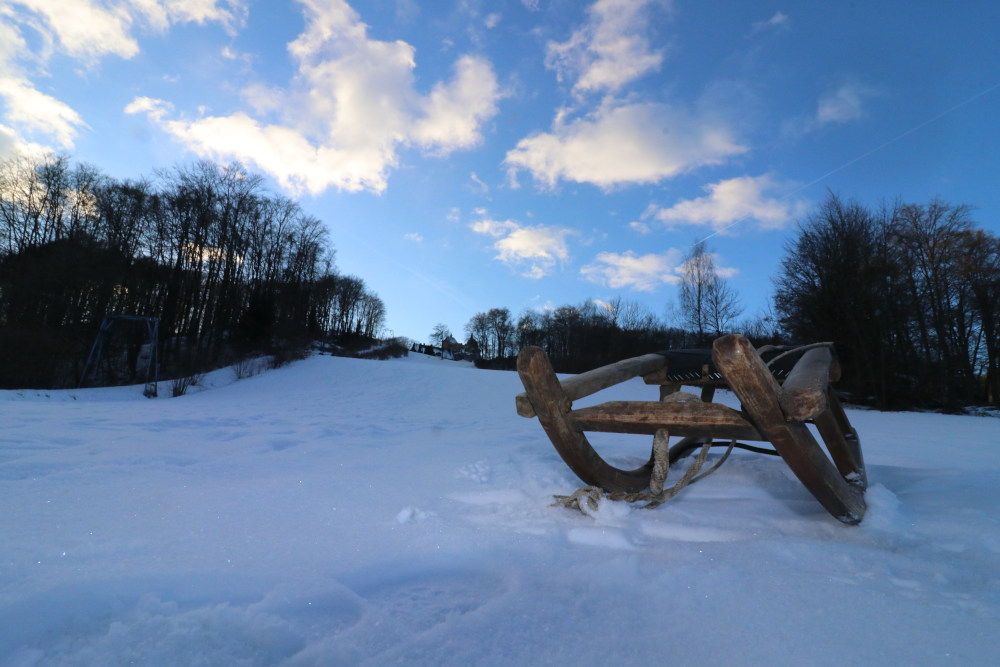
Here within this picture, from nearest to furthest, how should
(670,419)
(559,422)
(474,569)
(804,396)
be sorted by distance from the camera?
1. (804,396)
2. (474,569)
3. (670,419)
4. (559,422)

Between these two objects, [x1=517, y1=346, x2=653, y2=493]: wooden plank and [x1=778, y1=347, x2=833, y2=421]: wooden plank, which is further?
[x1=517, y1=346, x2=653, y2=493]: wooden plank

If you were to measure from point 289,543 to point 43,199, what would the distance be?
2693cm

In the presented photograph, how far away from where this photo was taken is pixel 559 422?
6.72 ft

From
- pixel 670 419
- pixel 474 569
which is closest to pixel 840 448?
pixel 670 419

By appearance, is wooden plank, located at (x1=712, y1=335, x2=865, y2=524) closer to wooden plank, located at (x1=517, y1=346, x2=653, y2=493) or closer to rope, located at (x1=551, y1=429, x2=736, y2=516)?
rope, located at (x1=551, y1=429, x2=736, y2=516)

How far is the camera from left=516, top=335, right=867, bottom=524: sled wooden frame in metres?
1.45

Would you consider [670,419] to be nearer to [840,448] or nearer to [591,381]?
[591,381]

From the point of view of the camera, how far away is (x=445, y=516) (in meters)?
2.14

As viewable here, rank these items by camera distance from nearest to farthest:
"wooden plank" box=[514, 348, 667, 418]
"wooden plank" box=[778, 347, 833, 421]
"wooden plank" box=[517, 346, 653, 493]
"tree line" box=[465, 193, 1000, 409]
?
1. "wooden plank" box=[778, 347, 833, 421]
2. "wooden plank" box=[517, 346, 653, 493]
3. "wooden plank" box=[514, 348, 667, 418]
4. "tree line" box=[465, 193, 1000, 409]

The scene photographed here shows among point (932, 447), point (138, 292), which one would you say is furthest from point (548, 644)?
point (138, 292)

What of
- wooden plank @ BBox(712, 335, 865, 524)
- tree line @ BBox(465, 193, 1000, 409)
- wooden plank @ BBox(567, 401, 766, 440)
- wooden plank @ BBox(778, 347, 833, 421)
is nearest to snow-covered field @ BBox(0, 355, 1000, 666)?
wooden plank @ BBox(712, 335, 865, 524)

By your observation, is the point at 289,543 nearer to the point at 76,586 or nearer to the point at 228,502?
the point at 76,586

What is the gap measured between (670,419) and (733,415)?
0.24 metres

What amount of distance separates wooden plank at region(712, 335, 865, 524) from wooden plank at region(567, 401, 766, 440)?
90 millimetres
